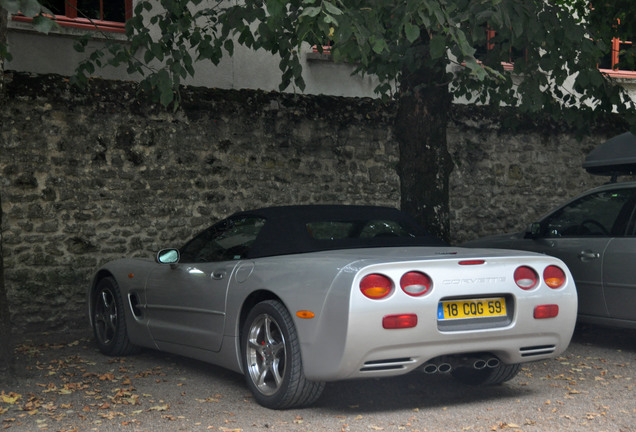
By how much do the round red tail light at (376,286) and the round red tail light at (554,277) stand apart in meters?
1.21

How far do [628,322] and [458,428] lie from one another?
345cm

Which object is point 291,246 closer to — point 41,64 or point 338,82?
point 41,64

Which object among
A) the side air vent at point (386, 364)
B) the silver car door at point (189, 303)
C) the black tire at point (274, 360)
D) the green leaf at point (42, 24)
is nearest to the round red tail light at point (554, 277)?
the side air vent at point (386, 364)

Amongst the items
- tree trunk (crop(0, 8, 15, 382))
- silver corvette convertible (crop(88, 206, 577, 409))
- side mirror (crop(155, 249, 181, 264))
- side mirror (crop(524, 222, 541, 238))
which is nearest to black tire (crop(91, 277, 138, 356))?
silver corvette convertible (crop(88, 206, 577, 409))

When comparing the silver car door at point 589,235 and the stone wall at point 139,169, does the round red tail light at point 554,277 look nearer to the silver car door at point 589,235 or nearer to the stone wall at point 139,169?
the silver car door at point 589,235

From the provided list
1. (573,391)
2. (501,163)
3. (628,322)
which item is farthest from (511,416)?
(501,163)

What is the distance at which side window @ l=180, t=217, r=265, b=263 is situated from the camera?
6.71 meters

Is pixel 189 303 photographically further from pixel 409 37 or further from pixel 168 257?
pixel 409 37

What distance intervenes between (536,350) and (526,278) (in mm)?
484

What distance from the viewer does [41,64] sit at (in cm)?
1259

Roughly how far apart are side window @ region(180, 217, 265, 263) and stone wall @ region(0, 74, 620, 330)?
345 centimetres

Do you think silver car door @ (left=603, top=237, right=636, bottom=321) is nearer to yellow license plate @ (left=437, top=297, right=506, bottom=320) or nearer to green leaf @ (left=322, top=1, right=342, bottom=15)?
yellow license plate @ (left=437, top=297, right=506, bottom=320)

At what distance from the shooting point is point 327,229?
655 centimetres

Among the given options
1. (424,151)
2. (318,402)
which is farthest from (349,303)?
(424,151)
